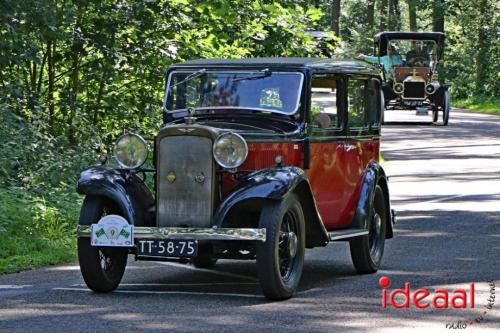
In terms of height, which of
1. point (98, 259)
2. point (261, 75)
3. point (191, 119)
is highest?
point (261, 75)

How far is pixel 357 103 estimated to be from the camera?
40.0ft

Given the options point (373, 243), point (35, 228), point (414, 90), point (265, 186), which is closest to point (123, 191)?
point (265, 186)

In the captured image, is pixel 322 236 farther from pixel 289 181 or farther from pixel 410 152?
pixel 410 152

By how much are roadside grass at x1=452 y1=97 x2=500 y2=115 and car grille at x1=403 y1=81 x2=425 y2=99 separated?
1377cm

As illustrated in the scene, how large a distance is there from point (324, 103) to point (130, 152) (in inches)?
83.2

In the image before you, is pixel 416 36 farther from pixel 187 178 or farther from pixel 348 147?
pixel 187 178

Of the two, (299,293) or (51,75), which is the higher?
(51,75)

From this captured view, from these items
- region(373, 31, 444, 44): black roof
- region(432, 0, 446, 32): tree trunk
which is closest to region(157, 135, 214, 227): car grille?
region(373, 31, 444, 44): black roof

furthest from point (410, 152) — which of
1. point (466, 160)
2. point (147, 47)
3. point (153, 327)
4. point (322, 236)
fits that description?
point (153, 327)

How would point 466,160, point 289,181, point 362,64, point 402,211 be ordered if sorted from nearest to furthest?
point 289,181, point 362,64, point 402,211, point 466,160

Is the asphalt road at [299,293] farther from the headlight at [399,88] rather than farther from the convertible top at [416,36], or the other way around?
the convertible top at [416,36]

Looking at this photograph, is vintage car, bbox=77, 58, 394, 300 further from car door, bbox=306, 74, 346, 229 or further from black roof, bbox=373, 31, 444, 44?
black roof, bbox=373, 31, 444, 44

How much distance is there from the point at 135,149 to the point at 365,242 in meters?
2.43

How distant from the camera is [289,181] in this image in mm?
9852
